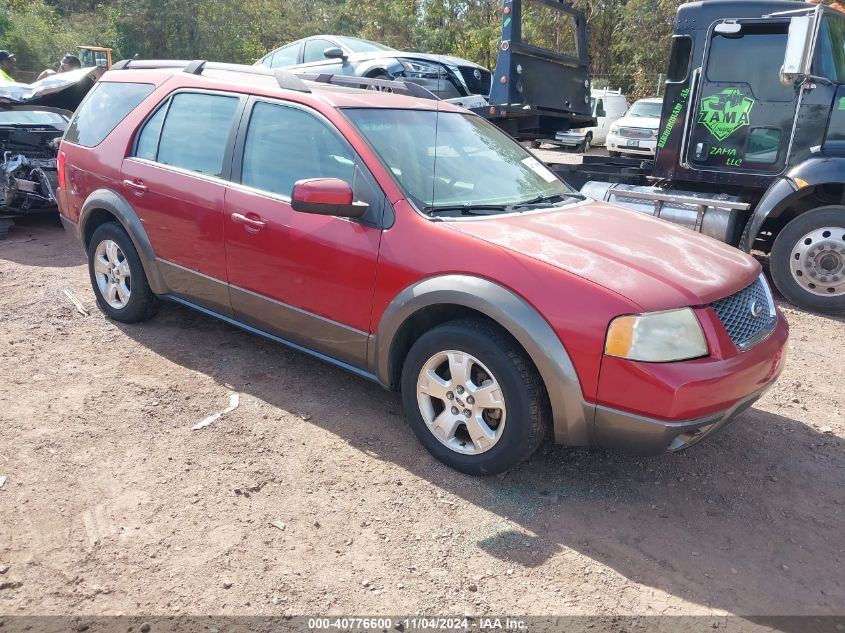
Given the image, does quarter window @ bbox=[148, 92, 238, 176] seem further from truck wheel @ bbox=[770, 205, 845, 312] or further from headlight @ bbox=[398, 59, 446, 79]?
headlight @ bbox=[398, 59, 446, 79]

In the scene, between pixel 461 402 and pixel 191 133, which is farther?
pixel 191 133

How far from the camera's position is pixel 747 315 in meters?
3.07

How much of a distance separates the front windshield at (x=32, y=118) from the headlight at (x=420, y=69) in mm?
4527

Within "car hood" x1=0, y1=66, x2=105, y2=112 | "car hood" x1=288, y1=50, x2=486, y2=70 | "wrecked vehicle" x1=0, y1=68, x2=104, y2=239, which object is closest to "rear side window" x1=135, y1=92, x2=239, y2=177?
"wrecked vehicle" x1=0, y1=68, x2=104, y2=239

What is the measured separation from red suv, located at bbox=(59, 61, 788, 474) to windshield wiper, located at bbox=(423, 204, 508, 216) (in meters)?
0.01

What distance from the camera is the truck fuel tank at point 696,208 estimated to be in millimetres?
6324

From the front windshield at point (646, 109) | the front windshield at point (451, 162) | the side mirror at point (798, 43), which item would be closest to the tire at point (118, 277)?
the front windshield at point (451, 162)

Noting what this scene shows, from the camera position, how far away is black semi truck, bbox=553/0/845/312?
5875 mm

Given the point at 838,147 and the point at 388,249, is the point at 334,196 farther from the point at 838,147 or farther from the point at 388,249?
the point at 838,147

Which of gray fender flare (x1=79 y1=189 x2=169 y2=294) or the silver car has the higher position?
the silver car

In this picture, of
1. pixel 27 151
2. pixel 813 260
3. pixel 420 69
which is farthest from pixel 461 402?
pixel 420 69

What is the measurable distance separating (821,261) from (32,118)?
29.1 ft

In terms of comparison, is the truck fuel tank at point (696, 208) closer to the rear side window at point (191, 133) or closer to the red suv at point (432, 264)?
the red suv at point (432, 264)

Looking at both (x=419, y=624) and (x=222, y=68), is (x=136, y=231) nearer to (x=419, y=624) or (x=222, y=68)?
(x=222, y=68)
